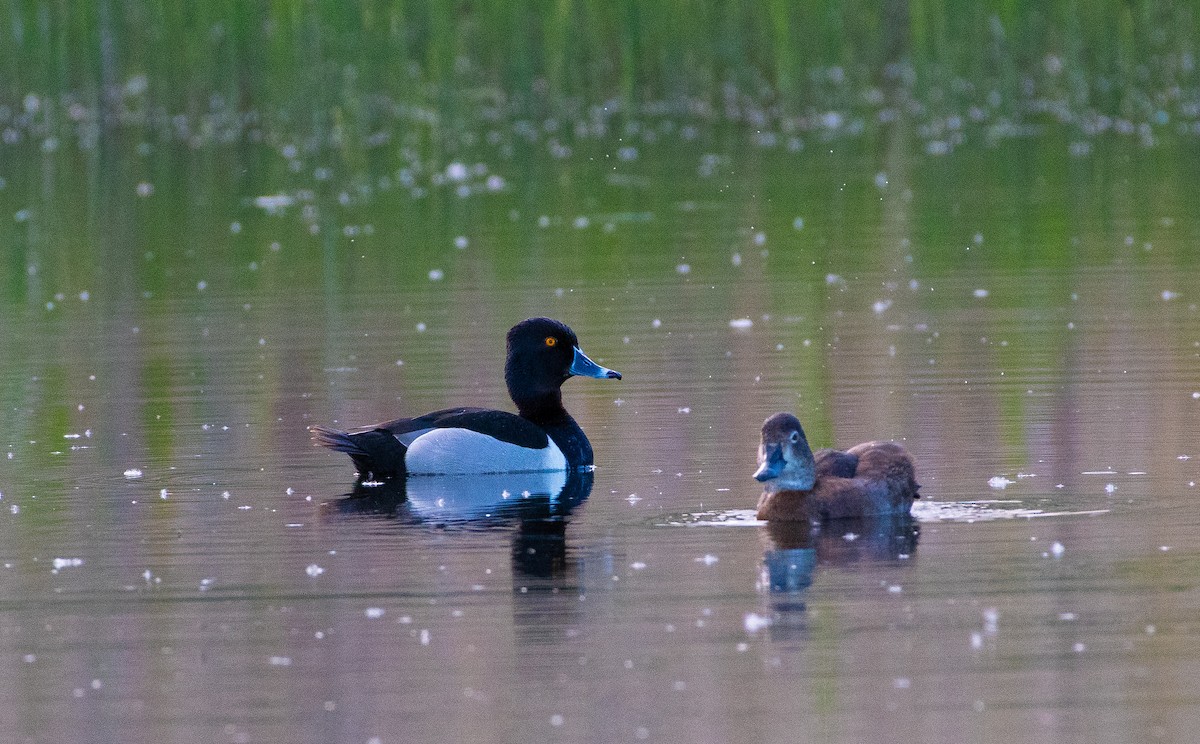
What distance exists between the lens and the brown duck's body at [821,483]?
9.35 metres

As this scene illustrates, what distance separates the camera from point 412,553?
915 cm

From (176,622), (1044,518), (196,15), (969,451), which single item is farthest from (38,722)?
(196,15)

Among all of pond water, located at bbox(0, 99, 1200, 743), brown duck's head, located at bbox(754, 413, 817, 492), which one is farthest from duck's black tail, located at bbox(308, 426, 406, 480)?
brown duck's head, located at bbox(754, 413, 817, 492)

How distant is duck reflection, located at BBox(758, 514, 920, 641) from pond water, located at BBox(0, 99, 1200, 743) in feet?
0.10

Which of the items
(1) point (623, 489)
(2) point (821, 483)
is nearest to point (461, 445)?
(1) point (623, 489)

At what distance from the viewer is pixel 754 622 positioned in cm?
772

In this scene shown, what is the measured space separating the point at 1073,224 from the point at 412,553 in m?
13.8

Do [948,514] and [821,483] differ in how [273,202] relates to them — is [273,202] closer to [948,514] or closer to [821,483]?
[821,483]

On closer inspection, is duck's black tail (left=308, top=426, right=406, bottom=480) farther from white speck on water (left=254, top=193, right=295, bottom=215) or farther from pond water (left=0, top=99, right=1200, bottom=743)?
white speck on water (left=254, top=193, right=295, bottom=215)

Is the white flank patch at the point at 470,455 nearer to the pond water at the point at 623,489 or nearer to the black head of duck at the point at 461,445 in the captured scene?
the black head of duck at the point at 461,445

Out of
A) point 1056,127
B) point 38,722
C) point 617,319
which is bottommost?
point 38,722

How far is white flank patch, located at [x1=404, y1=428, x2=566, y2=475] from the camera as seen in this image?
11320 millimetres

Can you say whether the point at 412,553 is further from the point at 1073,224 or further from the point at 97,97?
the point at 97,97

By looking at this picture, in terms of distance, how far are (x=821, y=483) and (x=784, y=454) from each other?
309mm
